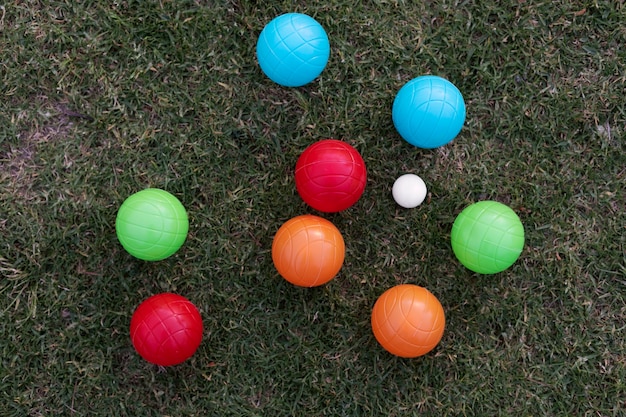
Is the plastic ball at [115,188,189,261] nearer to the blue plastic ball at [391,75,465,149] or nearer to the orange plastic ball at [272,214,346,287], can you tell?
the orange plastic ball at [272,214,346,287]

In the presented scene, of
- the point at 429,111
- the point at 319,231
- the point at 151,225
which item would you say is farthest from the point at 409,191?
the point at 151,225

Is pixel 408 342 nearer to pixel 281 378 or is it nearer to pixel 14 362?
pixel 281 378

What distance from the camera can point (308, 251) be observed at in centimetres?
285

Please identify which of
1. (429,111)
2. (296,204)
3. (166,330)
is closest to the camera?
(166,330)

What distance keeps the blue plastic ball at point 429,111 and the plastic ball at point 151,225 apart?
133cm

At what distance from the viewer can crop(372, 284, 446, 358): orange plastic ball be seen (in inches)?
114

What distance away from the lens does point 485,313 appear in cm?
329

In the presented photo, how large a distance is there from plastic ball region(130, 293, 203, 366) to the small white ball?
1.32 m

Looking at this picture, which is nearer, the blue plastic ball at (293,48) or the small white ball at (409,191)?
the blue plastic ball at (293,48)

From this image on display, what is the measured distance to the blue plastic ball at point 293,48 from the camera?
Result: 292cm

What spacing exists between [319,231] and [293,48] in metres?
0.97

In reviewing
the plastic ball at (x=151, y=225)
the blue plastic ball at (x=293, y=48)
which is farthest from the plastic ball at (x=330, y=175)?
the plastic ball at (x=151, y=225)

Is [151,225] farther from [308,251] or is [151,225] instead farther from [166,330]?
[308,251]

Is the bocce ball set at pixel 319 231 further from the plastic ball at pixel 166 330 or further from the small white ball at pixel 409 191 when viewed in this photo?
the small white ball at pixel 409 191
